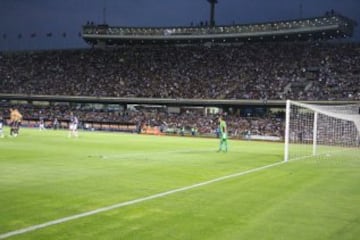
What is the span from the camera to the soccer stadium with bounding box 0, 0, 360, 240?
396 inches

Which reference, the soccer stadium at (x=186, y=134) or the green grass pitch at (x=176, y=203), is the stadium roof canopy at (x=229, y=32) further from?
the green grass pitch at (x=176, y=203)

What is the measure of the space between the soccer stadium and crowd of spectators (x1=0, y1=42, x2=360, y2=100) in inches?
12.6

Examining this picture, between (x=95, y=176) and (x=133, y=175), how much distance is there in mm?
1408

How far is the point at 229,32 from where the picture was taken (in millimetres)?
92438

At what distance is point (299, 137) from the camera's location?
51.6 m

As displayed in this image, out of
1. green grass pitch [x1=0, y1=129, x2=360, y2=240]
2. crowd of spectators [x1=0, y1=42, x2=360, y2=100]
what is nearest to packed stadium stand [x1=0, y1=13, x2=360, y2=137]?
crowd of spectators [x1=0, y1=42, x2=360, y2=100]

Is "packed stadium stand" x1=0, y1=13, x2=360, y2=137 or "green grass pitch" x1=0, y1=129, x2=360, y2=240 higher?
"packed stadium stand" x1=0, y1=13, x2=360, y2=137

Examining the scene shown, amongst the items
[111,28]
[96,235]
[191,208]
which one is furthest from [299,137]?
[111,28]

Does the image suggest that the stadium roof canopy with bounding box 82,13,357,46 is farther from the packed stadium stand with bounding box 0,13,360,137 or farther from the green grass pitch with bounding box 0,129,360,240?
the green grass pitch with bounding box 0,129,360,240

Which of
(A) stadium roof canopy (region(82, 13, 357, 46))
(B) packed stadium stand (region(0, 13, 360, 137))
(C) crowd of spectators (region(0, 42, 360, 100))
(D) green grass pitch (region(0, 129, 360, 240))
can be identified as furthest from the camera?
(A) stadium roof canopy (region(82, 13, 357, 46))

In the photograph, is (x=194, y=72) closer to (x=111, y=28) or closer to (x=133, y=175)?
(x=111, y=28)

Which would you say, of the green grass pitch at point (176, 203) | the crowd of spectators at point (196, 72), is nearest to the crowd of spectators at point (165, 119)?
the crowd of spectators at point (196, 72)

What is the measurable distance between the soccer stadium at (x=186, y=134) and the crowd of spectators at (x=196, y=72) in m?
→ 0.32

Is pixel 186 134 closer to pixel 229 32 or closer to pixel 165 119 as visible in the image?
pixel 165 119
